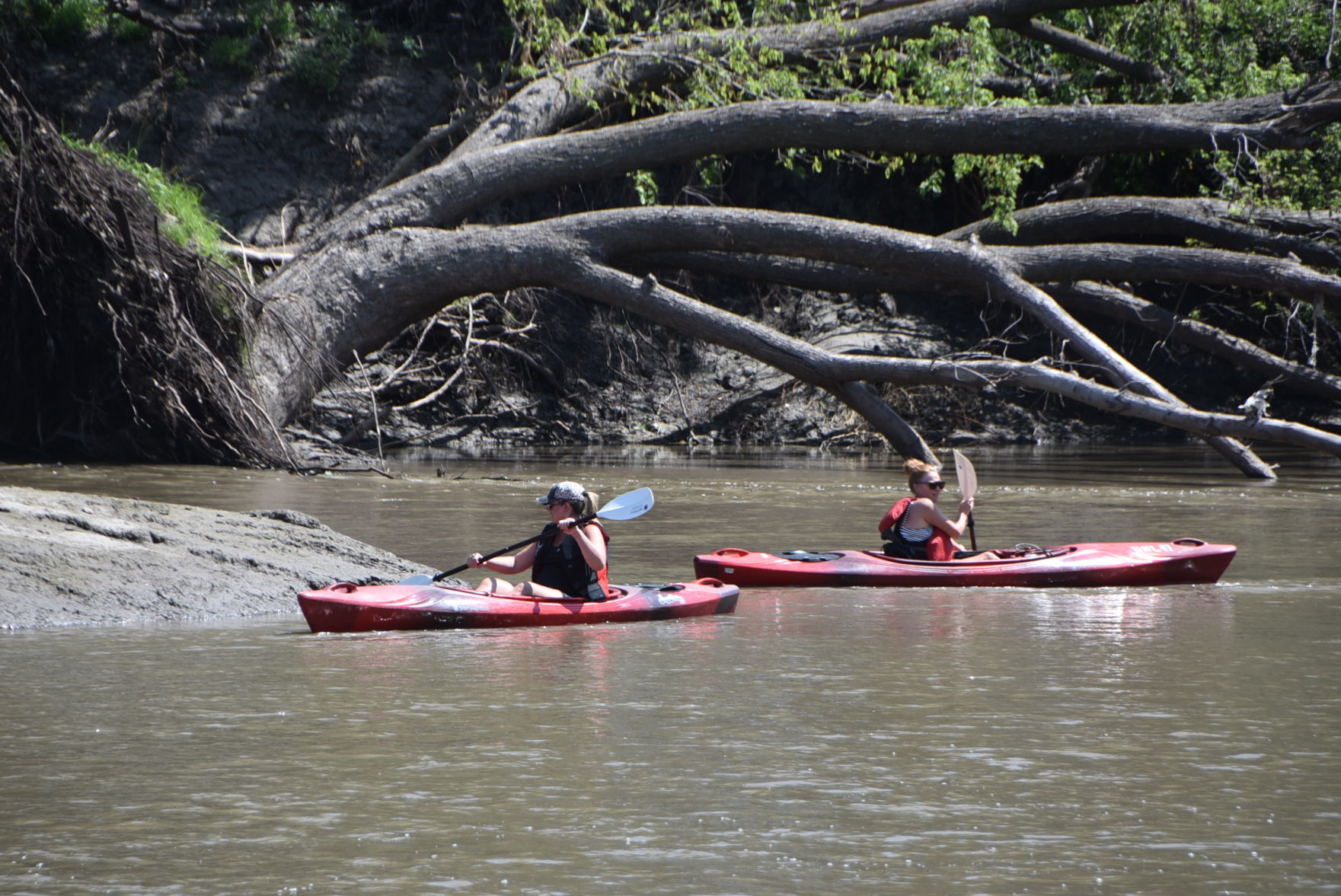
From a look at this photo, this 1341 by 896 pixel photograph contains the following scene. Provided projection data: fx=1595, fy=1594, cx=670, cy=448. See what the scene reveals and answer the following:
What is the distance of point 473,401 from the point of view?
1820 cm

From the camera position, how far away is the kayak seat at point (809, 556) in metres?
7.72

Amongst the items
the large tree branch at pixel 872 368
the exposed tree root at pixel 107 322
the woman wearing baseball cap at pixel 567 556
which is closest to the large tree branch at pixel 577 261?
the large tree branch at pixel 872 368

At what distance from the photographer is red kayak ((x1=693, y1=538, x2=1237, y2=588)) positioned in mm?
7609

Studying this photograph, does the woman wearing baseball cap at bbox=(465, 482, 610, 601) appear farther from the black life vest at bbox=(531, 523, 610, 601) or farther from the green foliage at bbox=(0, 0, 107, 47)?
the green foliage at bbox=(0, 0, 107, 47)

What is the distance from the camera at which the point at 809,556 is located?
775cm

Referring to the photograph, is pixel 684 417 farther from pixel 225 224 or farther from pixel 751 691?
pixel 751 691

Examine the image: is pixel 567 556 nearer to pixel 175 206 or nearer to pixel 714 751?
pixel 714 751

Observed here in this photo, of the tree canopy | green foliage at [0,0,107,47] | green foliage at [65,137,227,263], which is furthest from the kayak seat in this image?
green foliage at [0,0,107,47]

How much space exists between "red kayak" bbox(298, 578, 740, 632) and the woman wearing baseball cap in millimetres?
94

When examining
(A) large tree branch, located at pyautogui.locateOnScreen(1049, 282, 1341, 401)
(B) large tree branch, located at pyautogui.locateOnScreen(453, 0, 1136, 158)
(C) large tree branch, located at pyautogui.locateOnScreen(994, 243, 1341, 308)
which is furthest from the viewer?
(B) large tree branch, located at pyautogui.locateOnScreen(453, 0, 1136, 158)

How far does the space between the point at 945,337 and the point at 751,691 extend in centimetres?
1565

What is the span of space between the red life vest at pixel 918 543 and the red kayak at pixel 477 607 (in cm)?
160

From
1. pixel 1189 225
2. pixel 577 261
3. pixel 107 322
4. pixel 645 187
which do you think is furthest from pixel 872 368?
pixel 107 322

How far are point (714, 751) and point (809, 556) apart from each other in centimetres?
369
